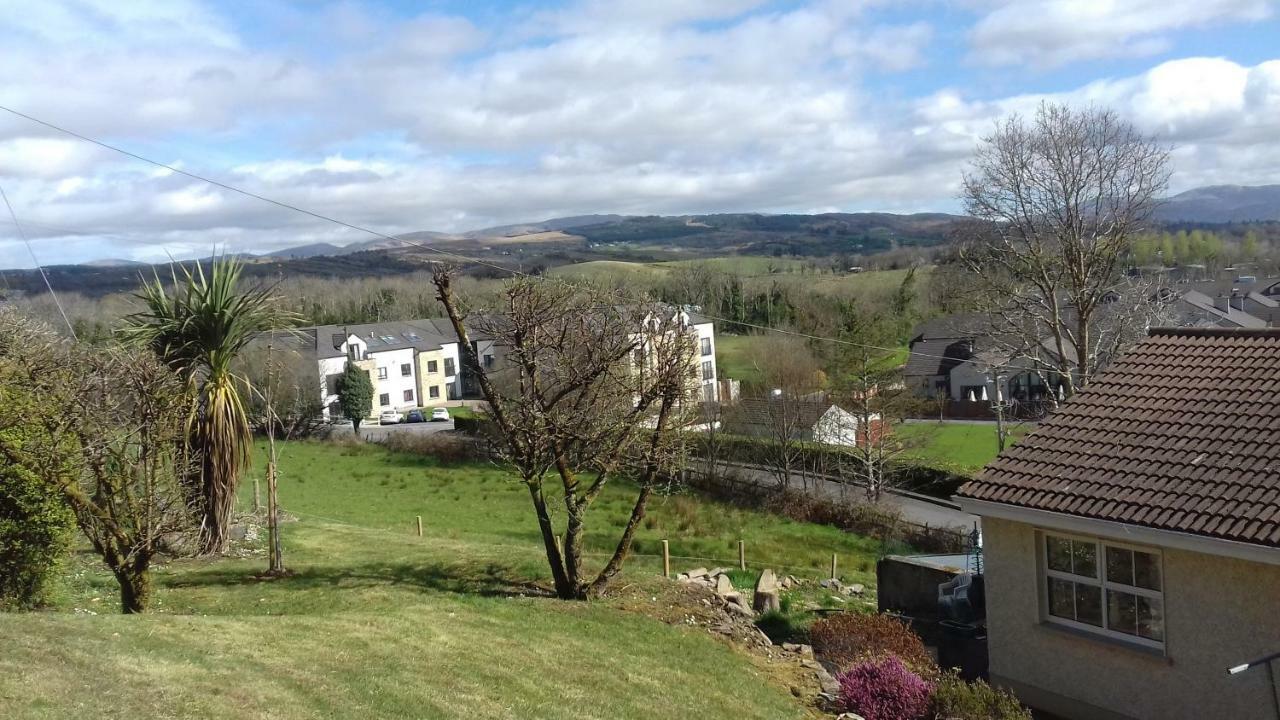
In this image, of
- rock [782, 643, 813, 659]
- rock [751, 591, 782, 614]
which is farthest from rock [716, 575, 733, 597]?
rock [782, 643, 813, 659]

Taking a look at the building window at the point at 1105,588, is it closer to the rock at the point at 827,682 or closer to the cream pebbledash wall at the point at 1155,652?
the cream pebbledash wall at the point at 1155,652

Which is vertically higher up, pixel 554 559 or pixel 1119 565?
pixel 1119 565

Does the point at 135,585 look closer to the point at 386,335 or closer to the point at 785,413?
the point at 785,413

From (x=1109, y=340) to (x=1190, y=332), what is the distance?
59.5 feet

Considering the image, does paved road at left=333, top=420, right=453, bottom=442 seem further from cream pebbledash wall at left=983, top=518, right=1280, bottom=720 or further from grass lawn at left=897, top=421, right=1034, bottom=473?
cream pebbledash wall at left=983, top=518, right=1280, bottom=720

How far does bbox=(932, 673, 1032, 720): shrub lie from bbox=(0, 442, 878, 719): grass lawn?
157cm

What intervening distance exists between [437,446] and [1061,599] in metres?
36.9

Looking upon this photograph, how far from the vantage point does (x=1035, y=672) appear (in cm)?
1130

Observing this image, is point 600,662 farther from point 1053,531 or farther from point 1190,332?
point 1190,332

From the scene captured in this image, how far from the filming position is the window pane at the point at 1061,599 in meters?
10.9

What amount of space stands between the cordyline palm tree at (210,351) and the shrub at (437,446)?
27969 millimetres

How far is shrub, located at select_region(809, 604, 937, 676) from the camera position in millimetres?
12234

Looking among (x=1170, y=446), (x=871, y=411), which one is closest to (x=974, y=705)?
(x=1170, y=446)

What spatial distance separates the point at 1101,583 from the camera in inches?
415
